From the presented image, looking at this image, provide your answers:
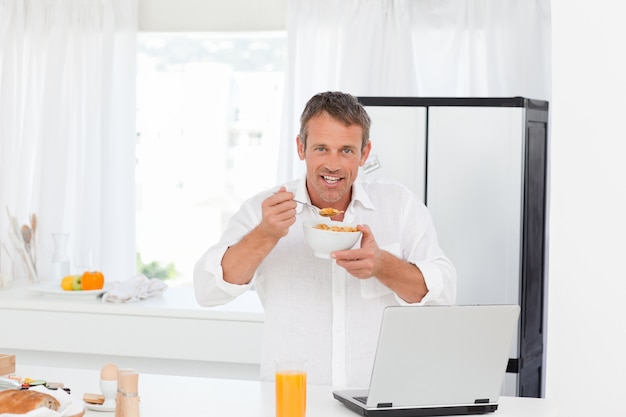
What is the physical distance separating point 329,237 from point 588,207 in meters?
0.93

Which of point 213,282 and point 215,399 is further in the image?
point 213,282

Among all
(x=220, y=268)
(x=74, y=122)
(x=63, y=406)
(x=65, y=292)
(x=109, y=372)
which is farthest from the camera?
(x=74, y=122)

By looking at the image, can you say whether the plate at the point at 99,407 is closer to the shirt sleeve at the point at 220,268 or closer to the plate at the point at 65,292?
the shirt sleeve at the point at 220,268

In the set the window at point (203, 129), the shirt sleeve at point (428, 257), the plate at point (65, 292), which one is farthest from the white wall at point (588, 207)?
the window at point (203, 129)

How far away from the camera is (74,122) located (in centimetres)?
498

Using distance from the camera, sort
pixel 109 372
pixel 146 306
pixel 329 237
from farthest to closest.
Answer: pixel 146 306 < pixel 329 237 < pixel 109 372

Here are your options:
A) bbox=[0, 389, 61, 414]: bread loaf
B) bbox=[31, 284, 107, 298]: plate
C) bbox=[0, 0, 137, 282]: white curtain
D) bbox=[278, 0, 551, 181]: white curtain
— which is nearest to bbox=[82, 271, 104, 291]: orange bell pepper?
bbox=[31, 284, 107, 298]: plate

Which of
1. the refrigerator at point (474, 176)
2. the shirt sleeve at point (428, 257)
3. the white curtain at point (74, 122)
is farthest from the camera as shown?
the white curtain at point (74, 122)

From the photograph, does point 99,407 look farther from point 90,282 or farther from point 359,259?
point 90,282

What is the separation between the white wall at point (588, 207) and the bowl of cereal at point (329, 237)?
783mm

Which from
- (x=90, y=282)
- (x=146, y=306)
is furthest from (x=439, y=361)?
(x=90, y=282)

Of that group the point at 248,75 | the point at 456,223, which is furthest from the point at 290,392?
the point at 248,75

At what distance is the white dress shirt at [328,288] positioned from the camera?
2.61 metres

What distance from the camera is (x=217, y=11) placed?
488cm
